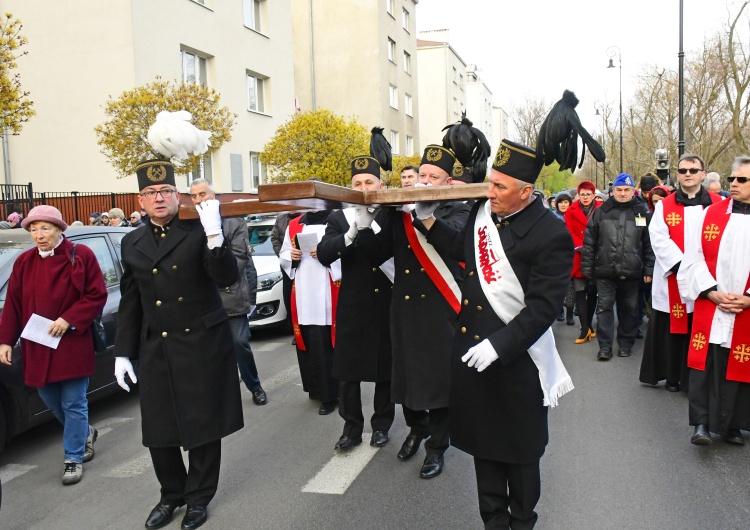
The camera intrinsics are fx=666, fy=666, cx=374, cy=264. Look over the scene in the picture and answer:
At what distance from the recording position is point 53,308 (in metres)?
4.74

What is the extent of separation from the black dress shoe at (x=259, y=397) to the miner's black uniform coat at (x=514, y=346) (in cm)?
355

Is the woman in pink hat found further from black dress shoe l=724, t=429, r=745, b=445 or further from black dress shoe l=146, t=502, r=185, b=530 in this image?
black dress shoe l=724, t=429, r=745, b=445

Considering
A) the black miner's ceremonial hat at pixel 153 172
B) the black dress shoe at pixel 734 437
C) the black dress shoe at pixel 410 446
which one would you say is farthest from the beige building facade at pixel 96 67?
the black dress shoe at pixel 734 437

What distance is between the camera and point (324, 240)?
16.3 ft

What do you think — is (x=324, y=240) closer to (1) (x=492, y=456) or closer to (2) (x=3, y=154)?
(1) (x=492, y=456)

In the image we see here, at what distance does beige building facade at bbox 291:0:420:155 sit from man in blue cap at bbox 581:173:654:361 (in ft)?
84.4

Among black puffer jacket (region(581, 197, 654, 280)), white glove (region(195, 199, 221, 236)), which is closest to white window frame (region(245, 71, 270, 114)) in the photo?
black puffer jacket (region(581, 197, 654, 280))

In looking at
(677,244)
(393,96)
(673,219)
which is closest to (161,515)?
(677,244)

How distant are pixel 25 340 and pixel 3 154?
16.5m

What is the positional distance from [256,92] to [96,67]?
21.6 feet

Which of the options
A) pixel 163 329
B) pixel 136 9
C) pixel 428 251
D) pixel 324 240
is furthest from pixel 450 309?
pixel 136 9

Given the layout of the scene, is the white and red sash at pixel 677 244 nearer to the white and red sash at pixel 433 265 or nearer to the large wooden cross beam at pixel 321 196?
the white and red sash at pixel 433 265

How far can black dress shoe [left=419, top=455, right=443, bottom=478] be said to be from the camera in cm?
452

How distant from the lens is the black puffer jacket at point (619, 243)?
805cm
